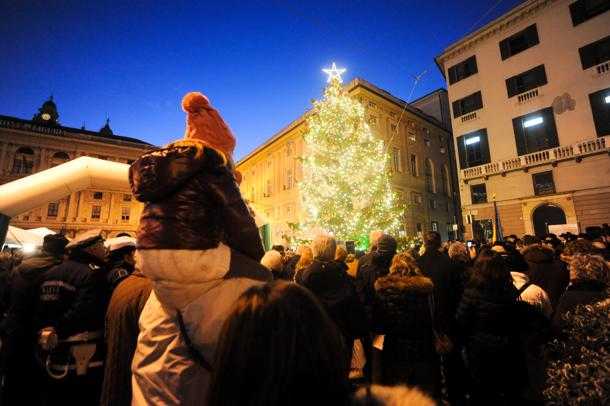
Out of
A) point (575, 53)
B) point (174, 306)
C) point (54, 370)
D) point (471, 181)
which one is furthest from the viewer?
point (471, 181)

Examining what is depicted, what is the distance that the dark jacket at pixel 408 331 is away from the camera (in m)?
3.54

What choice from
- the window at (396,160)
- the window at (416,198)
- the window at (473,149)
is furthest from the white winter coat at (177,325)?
the window at (416,198)

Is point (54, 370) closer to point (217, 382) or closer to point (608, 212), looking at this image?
point (217, 382)

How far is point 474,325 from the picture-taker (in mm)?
3590

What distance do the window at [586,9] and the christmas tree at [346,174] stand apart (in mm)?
16167

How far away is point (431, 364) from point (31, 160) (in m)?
59.1

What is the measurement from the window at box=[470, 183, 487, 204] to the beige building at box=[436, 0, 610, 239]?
71 millimetres

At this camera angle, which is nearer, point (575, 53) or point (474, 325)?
point (474, 325)

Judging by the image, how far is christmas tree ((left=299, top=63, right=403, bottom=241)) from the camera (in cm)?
1496

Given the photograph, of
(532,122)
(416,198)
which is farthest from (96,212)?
(532,122)

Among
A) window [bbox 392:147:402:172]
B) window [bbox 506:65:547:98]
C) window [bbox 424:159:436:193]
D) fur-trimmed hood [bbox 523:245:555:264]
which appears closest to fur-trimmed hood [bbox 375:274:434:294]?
fur-trimmed hood [bbox 523:245:555:264]

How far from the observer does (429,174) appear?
34562mm

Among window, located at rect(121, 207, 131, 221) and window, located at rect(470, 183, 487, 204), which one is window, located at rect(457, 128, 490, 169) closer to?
window, located at rect(470, 183, 487, 204)

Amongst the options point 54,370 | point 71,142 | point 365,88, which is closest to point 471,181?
point 365,88
